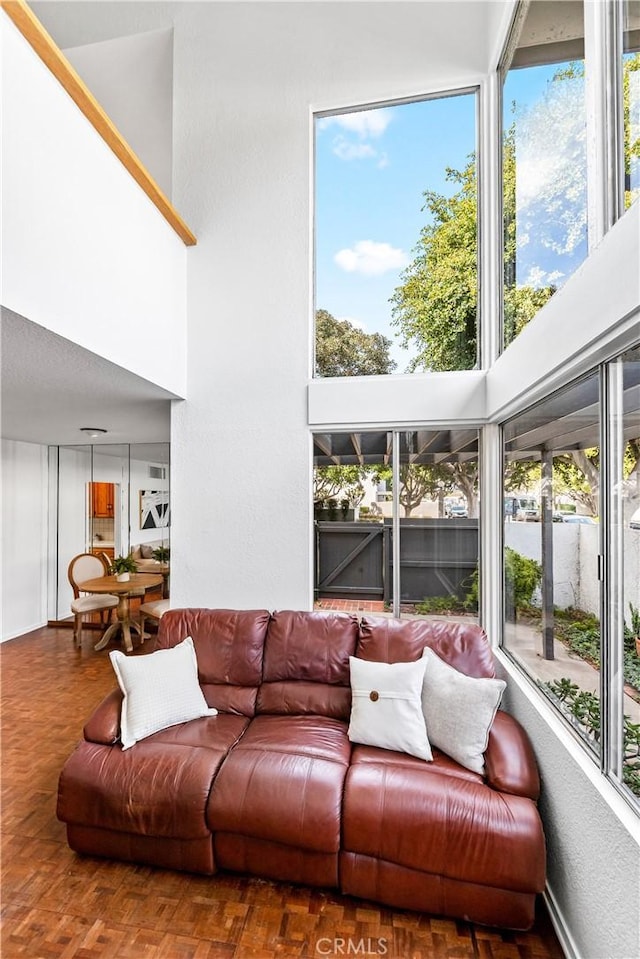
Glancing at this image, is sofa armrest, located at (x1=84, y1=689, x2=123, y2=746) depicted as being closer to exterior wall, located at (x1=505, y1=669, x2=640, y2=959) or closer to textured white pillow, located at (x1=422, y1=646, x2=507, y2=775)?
textured white pillow, located at (x1=422, y1=646, x2=507, y2=775)

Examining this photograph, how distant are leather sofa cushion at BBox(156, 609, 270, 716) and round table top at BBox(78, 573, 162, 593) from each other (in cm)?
218

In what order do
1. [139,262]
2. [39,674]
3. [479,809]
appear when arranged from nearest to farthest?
[479,809]
[139,262]
[39,674]

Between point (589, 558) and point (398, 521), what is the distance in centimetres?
160

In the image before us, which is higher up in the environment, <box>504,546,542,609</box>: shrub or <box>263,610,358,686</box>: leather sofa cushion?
<box>504,546,542,609</box>: shrub

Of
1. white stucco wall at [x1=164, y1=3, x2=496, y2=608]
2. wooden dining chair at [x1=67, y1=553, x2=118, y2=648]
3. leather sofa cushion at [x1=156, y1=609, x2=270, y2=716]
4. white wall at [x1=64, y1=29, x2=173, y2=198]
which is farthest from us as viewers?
wooden dining chair at [x1=67, y1=553, x2=118, y2=648]

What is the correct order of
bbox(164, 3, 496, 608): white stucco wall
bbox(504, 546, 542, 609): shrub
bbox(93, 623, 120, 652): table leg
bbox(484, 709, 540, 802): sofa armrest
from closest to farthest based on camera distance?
1. bbox(484, 709, 540, 802): sofa armrest
2. bbox(504, 546, 542, 609): shrub
3. bbox(164, 3, 496, 608): white stucco wall
4. bbox(93, 623, 120, 652): table leg

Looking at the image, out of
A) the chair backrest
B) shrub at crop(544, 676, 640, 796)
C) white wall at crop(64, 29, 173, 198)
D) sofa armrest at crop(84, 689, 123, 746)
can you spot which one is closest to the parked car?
shrub at crop(544, 676, 640, 796)

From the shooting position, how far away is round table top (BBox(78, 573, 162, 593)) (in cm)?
468

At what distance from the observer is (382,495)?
10.6 feet

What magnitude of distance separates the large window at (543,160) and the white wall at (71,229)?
2071 mm

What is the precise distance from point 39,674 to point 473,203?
5.24 meters

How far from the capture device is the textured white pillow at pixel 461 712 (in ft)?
6.70

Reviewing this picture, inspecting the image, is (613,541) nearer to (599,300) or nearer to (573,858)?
(599,300)

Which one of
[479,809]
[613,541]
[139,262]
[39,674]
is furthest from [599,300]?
[39,674]
